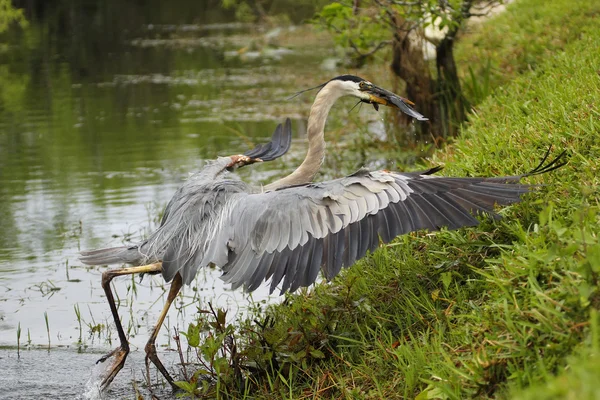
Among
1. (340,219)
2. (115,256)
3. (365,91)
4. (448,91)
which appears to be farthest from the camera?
(448,91)

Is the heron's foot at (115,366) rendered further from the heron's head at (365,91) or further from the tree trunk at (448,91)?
the tree trunk at (448,91)

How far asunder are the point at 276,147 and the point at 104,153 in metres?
4.57

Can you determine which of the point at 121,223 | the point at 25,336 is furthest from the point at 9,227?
the point at 25,336

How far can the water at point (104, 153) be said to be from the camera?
5.50 metres

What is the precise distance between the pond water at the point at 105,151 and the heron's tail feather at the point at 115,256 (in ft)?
2.12

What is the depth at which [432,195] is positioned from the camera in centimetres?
423

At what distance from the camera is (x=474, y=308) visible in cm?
389

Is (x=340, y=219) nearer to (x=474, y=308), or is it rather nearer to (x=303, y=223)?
(x=303, y=223)

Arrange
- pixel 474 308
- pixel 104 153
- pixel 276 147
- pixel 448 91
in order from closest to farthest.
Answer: pixel 474 308 → pixel 276 147 → pixel 448 91 → pixel 104 153

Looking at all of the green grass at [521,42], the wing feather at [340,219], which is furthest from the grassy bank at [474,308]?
the green grass at [521,42]

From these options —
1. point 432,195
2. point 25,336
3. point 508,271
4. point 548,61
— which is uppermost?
point 548,61

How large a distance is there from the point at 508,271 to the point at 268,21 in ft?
73.5

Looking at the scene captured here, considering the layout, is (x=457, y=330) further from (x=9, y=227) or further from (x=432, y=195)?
(x=9, y=227)

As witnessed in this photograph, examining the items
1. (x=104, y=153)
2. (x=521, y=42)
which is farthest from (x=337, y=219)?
(x=104, y=153)
